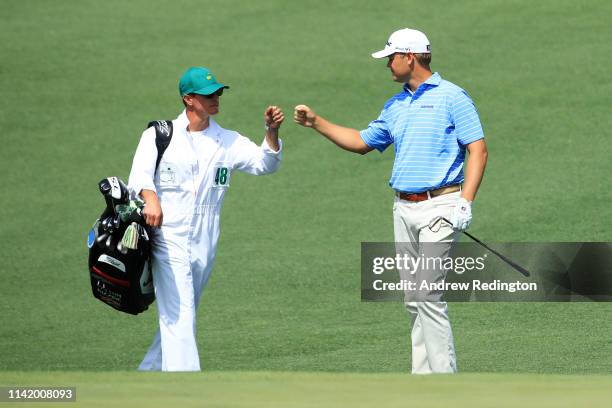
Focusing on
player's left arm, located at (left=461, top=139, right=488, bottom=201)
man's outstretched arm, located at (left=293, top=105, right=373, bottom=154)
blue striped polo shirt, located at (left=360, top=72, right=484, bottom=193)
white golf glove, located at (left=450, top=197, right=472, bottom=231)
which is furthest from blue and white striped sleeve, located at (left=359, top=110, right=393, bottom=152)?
white golf glove, located at (left=450, top=197, right=472, bottom=231)

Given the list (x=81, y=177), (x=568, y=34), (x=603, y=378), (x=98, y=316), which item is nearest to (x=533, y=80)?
(x=568, y=34)

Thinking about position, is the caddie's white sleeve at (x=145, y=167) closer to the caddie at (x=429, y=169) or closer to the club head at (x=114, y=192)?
the club head at (x=114, y=192)

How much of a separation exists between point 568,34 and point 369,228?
6036mm

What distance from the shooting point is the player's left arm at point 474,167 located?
768cm

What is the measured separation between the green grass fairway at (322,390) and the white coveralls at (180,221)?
7.12 feet

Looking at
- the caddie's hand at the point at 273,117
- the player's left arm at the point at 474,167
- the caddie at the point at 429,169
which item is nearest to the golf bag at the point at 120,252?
the caddie's hand at the point at 273,117

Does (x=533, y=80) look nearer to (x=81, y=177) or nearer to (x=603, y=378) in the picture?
(x=81, y=177)

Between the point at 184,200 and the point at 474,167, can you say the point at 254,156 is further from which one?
the point at 474,167

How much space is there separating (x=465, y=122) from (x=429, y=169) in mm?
346

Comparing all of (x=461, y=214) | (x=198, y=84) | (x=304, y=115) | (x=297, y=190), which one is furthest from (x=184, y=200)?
(x=297, y=190)

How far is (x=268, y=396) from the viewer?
5035mm

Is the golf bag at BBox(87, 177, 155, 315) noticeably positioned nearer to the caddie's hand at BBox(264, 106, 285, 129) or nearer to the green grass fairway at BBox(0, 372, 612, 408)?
the caddie's hand at BBox(264, 106, 285, 129)

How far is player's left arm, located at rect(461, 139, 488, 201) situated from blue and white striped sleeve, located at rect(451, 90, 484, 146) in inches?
1.6

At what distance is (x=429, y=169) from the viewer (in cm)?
782
